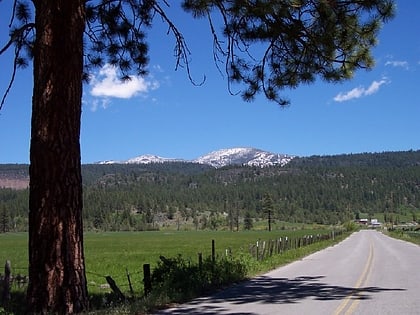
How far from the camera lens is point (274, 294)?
13625mm

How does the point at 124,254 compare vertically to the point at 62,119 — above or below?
below

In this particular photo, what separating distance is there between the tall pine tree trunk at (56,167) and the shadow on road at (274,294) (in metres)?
3.07

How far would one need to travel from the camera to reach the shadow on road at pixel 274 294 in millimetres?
11609

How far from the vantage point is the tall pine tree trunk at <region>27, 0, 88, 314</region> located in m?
8.28

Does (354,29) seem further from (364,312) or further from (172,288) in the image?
(172,288)

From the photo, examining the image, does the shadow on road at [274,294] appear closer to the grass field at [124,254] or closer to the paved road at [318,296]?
the paved road at [318,296]

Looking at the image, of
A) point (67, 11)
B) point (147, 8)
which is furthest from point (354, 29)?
point (67, 11)

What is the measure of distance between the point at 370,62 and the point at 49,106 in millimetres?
6117

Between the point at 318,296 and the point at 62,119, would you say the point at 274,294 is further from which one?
the point at 62,119

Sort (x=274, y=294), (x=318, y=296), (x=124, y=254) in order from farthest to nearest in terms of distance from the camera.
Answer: (x=124, y=254) < (x=274, y=294) < (x=318, y=296)

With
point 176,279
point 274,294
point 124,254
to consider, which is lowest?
point 124,254

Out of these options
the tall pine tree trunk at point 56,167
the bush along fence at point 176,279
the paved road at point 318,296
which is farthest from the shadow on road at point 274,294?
the tall pine tree trunk at point 56,167

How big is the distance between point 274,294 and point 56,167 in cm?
724

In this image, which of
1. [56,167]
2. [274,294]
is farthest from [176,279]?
[56,167]
